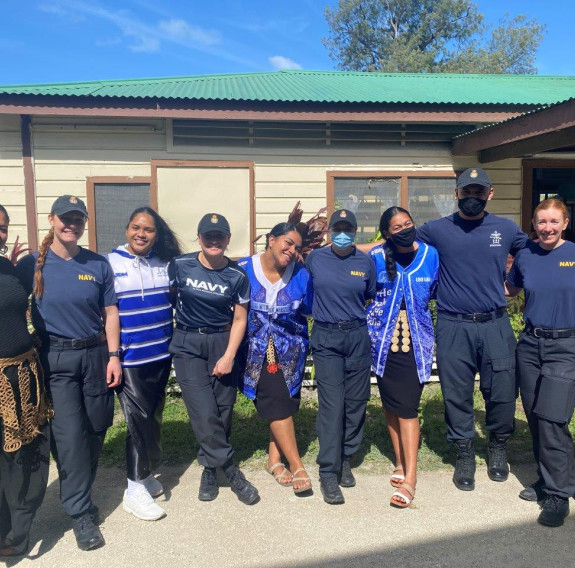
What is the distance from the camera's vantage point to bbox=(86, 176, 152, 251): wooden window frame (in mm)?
6578

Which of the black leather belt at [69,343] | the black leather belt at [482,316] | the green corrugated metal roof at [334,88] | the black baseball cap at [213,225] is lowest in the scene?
the black leather belt at [69,343]

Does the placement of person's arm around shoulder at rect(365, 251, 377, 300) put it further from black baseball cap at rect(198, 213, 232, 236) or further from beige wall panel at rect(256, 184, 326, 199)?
beige wall panel at rect(256, 184, 326, 199)

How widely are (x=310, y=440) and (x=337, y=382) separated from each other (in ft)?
3.59

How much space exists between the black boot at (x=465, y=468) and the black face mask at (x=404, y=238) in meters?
1.40

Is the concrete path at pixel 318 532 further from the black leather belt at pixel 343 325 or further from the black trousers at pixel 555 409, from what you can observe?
the black leather belt at pixel 343 325

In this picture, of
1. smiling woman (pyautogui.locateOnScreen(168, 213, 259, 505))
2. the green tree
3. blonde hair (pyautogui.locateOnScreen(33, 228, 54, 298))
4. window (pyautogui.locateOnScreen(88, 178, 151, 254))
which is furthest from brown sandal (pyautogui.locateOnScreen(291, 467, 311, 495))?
the green tree

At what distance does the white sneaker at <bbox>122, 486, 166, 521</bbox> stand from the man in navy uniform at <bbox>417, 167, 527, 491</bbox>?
1.95 m

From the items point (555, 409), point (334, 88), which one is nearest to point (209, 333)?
point (555, 409)

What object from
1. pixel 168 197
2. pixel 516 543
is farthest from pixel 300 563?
pixel 168 197

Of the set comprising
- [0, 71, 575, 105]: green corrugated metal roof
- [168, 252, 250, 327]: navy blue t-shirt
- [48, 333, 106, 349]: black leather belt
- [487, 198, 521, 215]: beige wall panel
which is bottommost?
[48, 333, 106, 349]: black leather belt

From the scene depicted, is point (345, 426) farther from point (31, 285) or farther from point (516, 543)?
point (31, 285)

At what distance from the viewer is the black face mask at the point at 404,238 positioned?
3215mm

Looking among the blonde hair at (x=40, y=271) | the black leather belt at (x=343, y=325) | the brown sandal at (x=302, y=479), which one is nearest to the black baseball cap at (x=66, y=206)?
the blonde hair at (x=40, y=271)

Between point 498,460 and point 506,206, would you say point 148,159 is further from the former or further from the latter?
point 498,460
